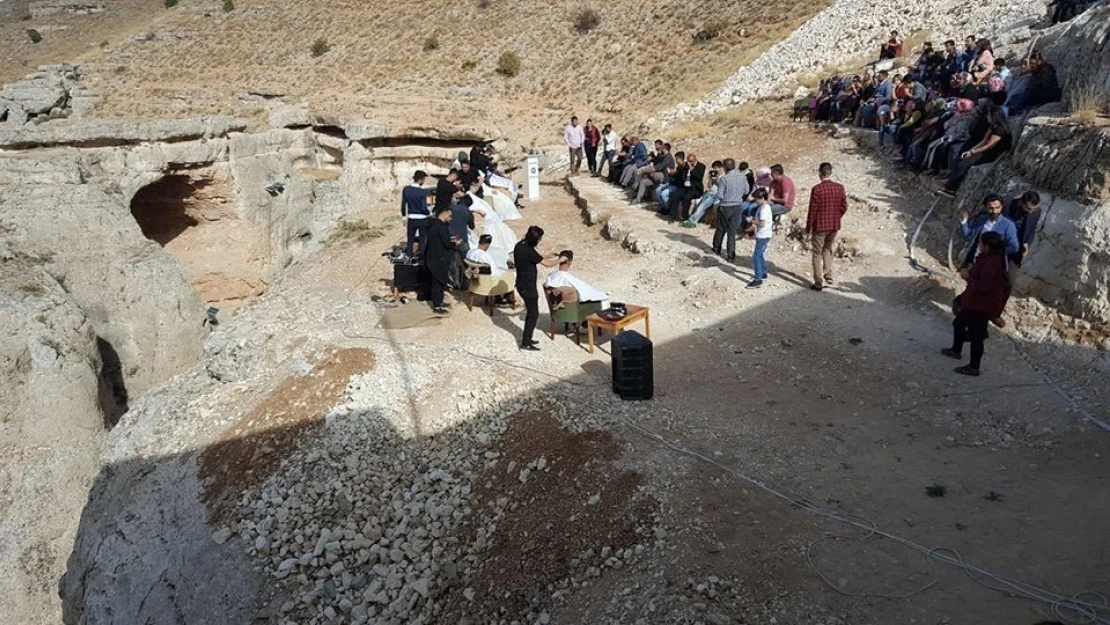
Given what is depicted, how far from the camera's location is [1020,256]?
921 cm

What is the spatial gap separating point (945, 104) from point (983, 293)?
7935 millimetres

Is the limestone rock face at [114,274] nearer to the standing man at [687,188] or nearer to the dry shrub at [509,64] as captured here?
the standing man at [687,188]

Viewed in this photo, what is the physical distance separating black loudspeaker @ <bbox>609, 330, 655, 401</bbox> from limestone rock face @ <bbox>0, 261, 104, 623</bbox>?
923 cm

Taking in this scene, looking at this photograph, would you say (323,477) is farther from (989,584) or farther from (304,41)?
(304,41)

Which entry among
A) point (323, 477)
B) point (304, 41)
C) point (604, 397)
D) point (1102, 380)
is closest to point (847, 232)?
point (1102, 380)

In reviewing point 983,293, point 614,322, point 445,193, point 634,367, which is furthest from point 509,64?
point 983,293

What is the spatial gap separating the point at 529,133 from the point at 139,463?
21.1 meters

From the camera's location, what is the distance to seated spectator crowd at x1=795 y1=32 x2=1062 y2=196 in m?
12.0

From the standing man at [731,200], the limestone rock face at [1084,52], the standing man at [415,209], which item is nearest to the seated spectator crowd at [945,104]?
the limestone rock face at [1084,52]

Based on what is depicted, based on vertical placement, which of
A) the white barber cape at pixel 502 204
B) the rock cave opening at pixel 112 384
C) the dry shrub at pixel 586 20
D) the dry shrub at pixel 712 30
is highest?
the dry shrub at pixel 586 20

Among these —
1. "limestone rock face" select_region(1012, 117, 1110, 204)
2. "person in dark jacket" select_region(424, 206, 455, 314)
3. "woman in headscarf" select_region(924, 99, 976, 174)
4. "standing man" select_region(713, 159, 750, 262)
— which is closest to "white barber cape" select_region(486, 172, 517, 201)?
"person in dark jacket" select_region(424, 206, 455, 314)

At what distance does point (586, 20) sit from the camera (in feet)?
129

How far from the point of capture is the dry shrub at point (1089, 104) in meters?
9.62

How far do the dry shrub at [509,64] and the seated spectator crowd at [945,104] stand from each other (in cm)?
2022
